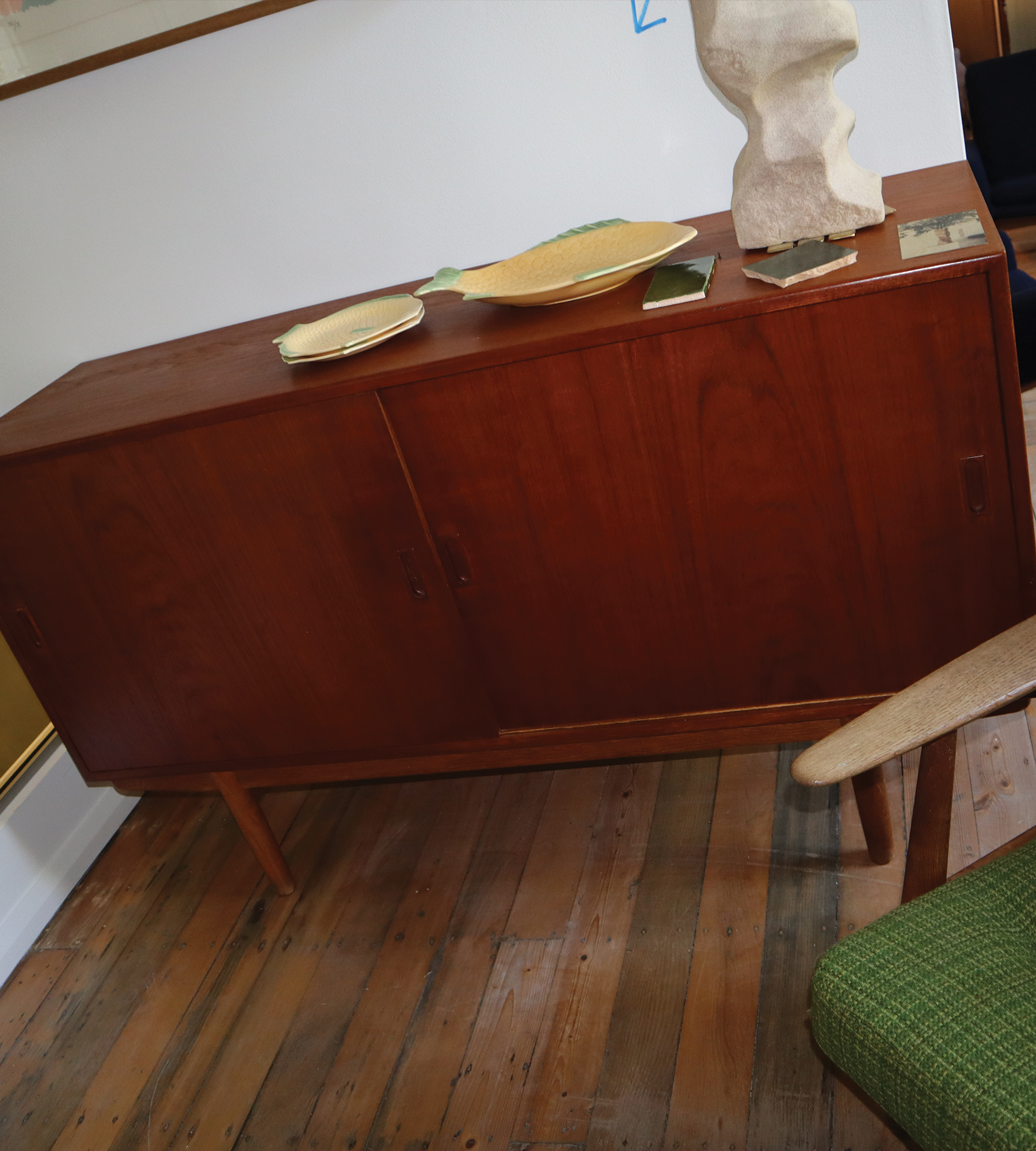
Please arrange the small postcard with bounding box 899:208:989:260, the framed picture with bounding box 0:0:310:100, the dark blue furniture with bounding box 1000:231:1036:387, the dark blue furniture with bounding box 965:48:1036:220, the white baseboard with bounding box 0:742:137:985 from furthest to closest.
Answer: the dark blue furniture with bounding box 965:48:1036:220
the dark blue furniture with bounding box 1000:231:1036:387
the white baseboard with bounding box 0:742:137:985
the framed picture with bounding box 0:0:310:100
the small postcard with bounding box 899:208:989:260

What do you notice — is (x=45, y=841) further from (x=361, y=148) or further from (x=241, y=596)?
(x=361, y=148)

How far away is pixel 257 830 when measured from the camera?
1.86m

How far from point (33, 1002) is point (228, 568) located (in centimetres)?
96

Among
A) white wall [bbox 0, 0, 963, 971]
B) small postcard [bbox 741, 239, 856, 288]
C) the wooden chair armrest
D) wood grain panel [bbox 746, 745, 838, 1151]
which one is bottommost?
wood grain panel [bbox 746, 745, 838, 1151]

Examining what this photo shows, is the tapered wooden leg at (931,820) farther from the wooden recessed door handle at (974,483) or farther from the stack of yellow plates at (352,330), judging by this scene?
the stack of yellow plates at (352,330)

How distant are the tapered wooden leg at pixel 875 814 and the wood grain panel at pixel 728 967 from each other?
180mm

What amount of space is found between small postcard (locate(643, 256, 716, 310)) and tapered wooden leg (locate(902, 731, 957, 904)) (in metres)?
0.58

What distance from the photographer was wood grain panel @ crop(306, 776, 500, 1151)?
4.91ft

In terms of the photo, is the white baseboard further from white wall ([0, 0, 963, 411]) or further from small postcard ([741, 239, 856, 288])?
small postcard ([741, 239, 856, 288])

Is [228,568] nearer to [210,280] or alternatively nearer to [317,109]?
[210,280]

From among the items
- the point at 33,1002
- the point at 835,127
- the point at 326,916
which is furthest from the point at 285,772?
the point at 835,127

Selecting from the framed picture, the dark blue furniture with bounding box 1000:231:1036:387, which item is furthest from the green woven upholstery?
the dark blue furniture with bounding box 1000:231:1036:387


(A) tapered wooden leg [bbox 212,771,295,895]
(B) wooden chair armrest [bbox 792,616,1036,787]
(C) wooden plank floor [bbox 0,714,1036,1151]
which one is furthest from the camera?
(A) tapered wooden leg [bbox 212,771,295,895]

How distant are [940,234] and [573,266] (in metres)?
0.48
